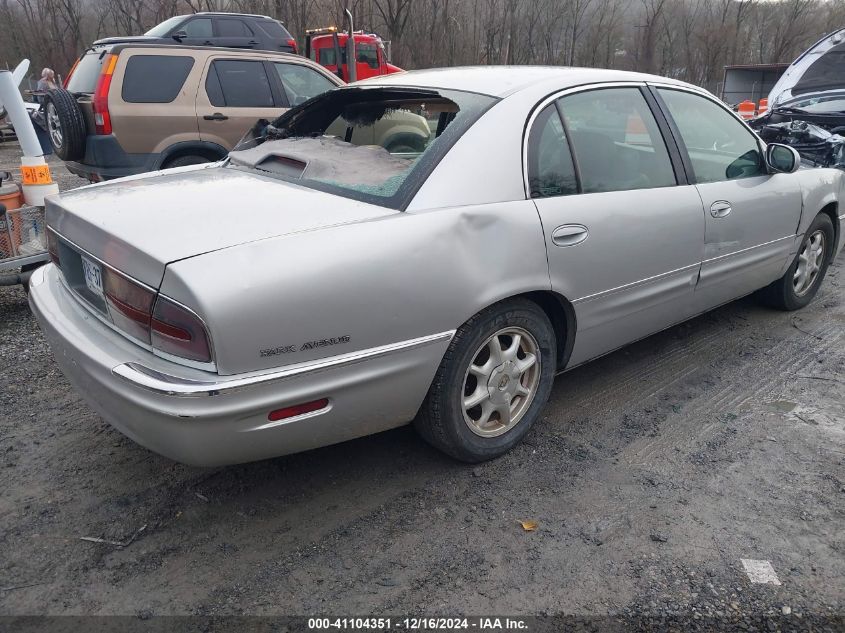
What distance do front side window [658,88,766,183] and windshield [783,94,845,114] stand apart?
193 inches

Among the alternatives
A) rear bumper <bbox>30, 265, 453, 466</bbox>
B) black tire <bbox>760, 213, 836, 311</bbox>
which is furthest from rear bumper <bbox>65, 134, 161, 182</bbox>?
black tire <bbox>760, 213, 836, 311</bbox>

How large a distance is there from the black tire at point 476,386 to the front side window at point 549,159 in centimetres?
52

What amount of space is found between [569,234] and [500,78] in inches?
32.8

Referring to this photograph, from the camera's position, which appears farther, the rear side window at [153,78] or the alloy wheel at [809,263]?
the rear side window at [153,78]

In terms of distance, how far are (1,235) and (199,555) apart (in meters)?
2.91

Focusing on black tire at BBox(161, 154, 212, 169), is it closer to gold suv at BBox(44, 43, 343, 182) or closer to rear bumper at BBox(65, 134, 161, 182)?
gold suv at BBox(44, 43, 343, 182)

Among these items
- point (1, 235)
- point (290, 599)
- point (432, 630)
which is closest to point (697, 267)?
point (432, 630)

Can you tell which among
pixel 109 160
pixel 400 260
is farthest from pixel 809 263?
pixel 109 160

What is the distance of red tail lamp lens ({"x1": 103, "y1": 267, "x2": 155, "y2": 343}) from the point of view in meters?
2.16

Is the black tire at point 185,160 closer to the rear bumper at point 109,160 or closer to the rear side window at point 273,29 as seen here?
the rear bumper at point 109,160

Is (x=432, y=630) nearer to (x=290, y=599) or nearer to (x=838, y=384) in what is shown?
(x=290, y=599)

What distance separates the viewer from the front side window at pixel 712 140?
3.62 meters

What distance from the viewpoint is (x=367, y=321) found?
7.46ft

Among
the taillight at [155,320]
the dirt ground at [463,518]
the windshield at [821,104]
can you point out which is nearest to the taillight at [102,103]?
the dirt ground at [463,518]
